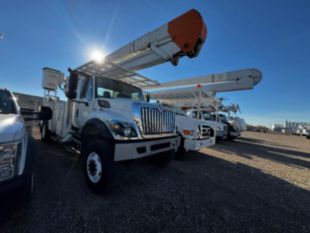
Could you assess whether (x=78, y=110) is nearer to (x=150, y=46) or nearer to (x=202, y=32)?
(x=150, y=46)

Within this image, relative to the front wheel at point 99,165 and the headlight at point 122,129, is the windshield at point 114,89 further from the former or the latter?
the front wheel at point 99,165

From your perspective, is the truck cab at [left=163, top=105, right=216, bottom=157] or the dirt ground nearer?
the dirt ground

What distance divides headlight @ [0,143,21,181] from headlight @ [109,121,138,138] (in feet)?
3.90

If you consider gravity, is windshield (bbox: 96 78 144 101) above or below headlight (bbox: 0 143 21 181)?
above

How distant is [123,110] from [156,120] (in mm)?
735

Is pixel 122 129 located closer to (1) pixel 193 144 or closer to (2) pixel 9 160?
(2) pixel 9 160

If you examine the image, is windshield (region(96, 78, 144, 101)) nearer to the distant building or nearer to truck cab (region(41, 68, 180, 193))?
truck cab (region(41, 68, 180, 193))

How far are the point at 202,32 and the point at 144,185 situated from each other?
3.41 metres

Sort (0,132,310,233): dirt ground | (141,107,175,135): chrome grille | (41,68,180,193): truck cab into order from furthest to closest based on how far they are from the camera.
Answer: (141,107,175,135): chrome grille, (41,68,180,193): truck cab, (0,132,310,233): dirt ground

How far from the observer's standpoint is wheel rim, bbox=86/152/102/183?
2494mm

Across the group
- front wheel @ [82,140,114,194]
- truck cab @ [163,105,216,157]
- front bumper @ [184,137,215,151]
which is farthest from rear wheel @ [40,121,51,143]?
front bumper @ [184,137,215,151]

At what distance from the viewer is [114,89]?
3574 millimetres

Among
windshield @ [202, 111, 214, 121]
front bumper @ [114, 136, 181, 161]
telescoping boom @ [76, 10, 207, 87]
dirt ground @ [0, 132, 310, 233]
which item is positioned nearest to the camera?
dirt ground @ [0, 132, 310, 233]

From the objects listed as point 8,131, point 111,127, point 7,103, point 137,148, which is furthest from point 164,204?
point 7,103
